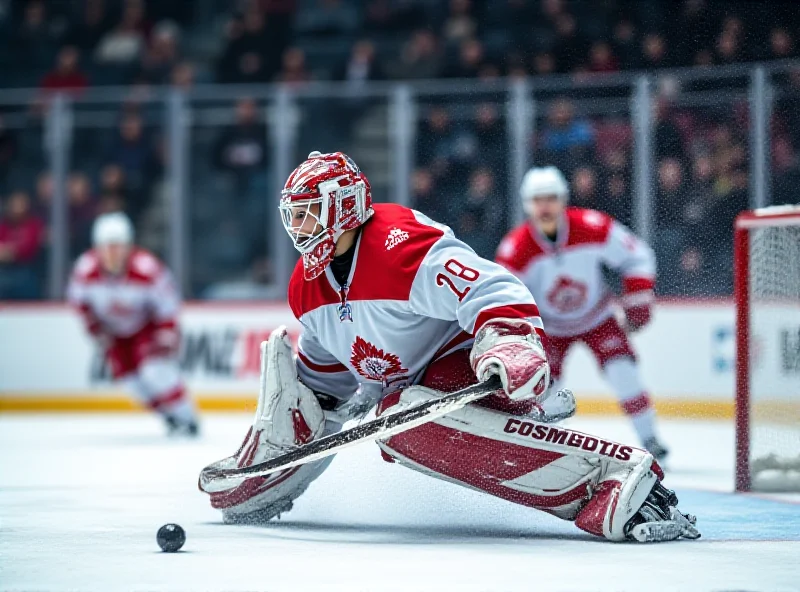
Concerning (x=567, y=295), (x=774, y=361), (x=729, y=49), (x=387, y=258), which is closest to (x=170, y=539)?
(x=387, y=258)

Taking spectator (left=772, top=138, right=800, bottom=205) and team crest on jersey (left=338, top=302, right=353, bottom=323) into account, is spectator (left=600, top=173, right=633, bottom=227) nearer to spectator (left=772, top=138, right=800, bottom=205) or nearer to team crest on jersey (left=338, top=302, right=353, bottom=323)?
spectator (left=772, top=138, right=800, bottom=205)

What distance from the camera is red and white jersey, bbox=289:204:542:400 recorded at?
3.35 meters

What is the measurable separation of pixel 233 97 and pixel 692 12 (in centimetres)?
307

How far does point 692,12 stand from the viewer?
8422 millimetres

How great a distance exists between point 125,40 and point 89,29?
398 mm

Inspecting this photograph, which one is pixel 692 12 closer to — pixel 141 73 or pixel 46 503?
pixel 141 73

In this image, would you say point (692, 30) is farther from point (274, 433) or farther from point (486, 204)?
point (274, 433)

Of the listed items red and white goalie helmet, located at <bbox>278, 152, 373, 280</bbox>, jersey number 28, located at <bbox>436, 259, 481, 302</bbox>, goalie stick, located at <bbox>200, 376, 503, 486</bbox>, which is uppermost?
red and white goalie helmet, located at <bbox>278, 152, 373, 280</bbox>

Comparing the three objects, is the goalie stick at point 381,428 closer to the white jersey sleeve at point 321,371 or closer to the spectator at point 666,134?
the white jersey sleeve at point 321,371

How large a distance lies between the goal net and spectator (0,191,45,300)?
565cm

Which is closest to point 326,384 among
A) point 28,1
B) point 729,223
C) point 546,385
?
point 546,385

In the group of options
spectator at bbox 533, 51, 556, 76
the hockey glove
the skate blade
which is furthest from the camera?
spectator at bbox 533, 51, 556, 76

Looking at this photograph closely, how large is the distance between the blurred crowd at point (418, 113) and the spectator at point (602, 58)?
1cm

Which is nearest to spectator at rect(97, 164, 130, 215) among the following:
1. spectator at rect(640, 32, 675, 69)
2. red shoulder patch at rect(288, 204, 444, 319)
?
spectator at rect(640, 32, 675, 69)
